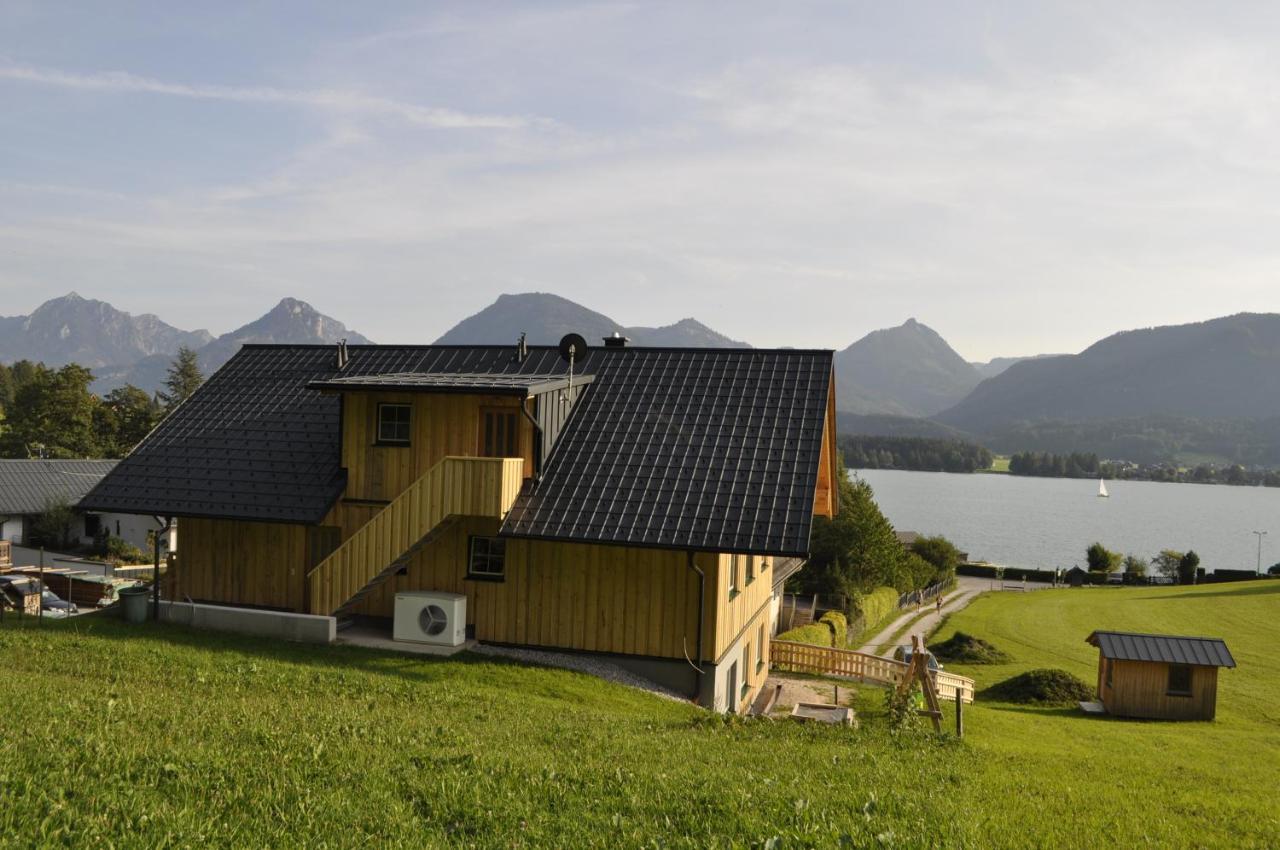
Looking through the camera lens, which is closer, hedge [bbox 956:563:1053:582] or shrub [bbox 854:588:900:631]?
shrub [bbox 854:588:900:631]

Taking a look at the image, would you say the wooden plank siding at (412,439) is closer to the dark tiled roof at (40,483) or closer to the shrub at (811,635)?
the shrub at (811,635)

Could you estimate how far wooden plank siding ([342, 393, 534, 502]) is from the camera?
20.2 metres

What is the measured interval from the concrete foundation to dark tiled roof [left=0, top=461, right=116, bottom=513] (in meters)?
40.7

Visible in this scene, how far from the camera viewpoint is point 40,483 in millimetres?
56938

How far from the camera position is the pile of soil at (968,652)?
3891 cm

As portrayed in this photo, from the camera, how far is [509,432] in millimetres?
20438

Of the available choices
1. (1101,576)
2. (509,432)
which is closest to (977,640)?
(509,432)

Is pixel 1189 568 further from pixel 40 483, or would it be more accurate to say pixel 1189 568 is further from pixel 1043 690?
pixel 40 483

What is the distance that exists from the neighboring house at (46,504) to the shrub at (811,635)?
39387mm

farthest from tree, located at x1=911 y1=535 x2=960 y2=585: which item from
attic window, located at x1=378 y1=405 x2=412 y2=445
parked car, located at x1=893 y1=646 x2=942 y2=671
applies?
attic window, located at x1=378 y1=405 x2=412 y2=445

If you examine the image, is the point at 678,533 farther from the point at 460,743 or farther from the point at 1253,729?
the point at 1253,729

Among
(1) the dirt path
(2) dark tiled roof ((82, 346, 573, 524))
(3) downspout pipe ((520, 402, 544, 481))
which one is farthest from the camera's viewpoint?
(1) the dirt path

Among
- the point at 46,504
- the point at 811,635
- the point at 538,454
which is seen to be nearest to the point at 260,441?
the point at 538,454

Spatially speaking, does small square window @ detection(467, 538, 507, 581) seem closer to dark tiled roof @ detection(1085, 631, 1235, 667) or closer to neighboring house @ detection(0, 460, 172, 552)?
dark tiled roof @ detection(1085, 631, 1235, 667)
